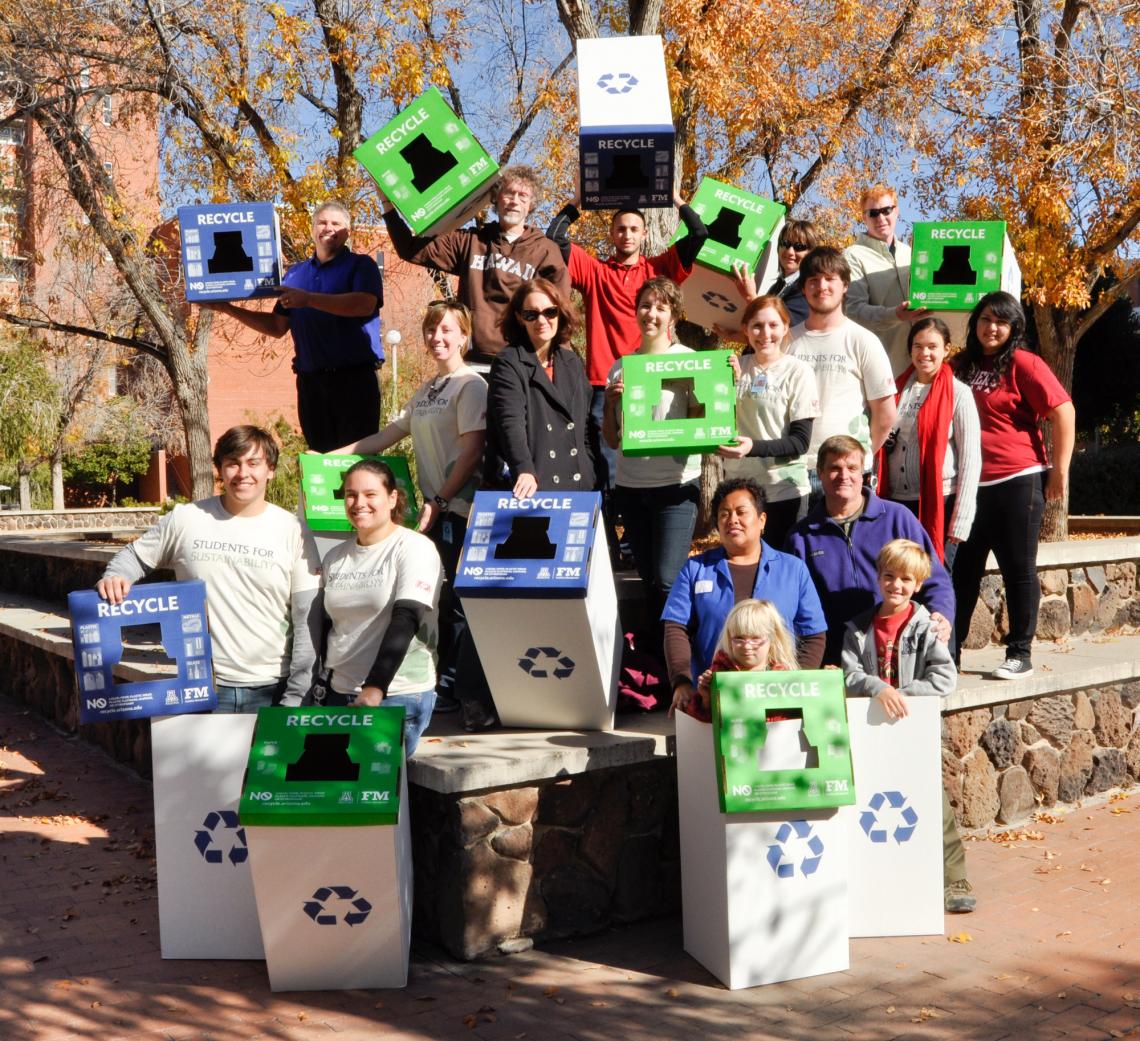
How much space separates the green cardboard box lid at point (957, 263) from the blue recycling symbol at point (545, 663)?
9.94ft

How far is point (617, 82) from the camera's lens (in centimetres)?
663

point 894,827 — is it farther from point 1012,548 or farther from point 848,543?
point 1012,548

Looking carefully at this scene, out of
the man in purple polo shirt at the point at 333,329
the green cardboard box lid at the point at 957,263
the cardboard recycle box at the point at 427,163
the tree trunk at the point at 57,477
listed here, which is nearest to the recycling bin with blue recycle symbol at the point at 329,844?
the man in purple polo shirt at the point at 333,329

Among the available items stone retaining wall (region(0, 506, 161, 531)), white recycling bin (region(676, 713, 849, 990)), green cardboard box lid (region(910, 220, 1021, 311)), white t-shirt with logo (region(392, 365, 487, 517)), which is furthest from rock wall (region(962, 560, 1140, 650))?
stone retaining wall (region(0, 506, 161, 531))

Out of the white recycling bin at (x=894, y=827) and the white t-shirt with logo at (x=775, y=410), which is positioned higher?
the white t-shirt with logo at (x=775, y=410)

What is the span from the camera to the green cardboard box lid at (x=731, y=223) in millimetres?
6691

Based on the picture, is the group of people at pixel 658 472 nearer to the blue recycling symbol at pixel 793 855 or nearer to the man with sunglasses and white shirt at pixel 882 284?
the man with sunglasses and white shirt at pixel 882 284

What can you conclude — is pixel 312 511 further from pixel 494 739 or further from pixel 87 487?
pixel 87 487

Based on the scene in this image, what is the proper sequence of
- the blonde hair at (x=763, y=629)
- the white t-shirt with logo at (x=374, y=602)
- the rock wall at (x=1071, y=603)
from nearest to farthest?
the blonde hair at (x=763, y=629)
the white t-shirt with logo at (x=374, y=602)
the rock wall at (x=1071, y=603)

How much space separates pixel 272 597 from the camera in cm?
516

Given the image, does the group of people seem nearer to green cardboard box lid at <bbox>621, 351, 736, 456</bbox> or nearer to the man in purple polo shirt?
the man in purple polo shirt

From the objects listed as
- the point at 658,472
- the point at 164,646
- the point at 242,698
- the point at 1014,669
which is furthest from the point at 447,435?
the point at 1014,669

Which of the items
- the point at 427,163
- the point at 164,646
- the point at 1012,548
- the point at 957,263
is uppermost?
the point at 427,163

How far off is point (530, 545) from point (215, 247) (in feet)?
9.35
